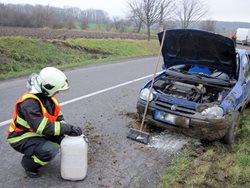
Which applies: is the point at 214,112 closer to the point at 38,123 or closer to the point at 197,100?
the point at 197,100

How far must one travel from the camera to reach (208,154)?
184 inches

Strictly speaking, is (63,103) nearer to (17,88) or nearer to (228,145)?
(17,88)

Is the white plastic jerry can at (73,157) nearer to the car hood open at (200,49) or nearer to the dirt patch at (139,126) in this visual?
the dirt patch at (139,126)

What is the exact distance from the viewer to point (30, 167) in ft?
12.3

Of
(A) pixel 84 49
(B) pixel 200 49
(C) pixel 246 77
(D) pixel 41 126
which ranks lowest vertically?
(A) pixel 84 49

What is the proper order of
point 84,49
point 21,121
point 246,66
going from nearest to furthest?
point 21,121 → point 246,66 → point 84,49

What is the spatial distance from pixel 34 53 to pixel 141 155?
443 inches

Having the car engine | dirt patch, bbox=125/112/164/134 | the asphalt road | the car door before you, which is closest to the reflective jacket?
the asphalt road

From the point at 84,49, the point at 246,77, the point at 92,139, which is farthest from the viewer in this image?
the point at 84,49

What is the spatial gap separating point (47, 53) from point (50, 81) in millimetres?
12141

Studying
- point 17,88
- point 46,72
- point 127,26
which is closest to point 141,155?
point 46,72

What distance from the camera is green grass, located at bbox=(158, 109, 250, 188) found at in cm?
386

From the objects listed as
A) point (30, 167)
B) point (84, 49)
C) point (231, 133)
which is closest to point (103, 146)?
point (30, 167)

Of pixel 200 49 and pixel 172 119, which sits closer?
pixel 172 119
